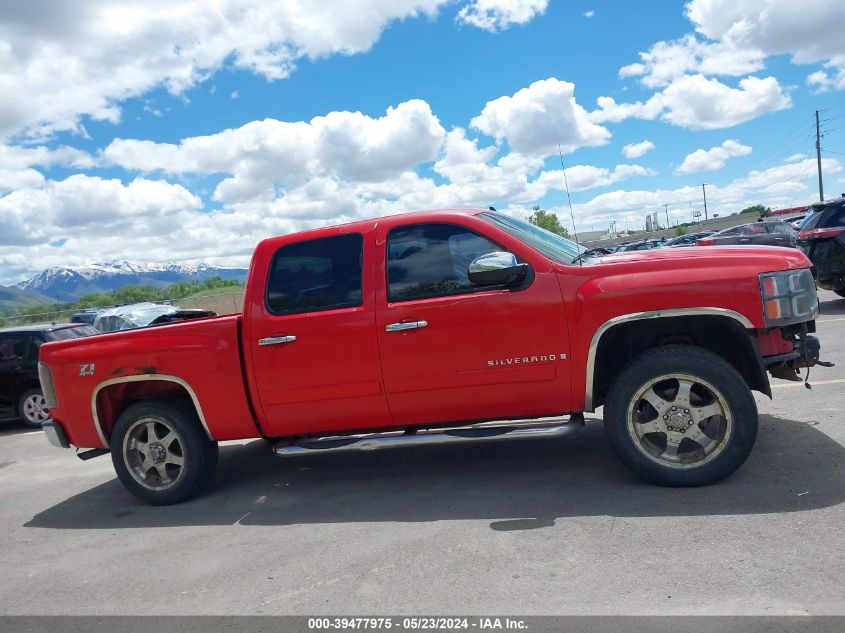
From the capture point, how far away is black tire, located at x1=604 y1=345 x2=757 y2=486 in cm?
427

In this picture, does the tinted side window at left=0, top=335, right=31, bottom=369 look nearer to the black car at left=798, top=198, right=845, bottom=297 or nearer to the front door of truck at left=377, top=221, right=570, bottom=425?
the front door of truck at left=377, top=221, right=570, bottom=425

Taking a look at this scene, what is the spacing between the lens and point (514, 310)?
4.57 m

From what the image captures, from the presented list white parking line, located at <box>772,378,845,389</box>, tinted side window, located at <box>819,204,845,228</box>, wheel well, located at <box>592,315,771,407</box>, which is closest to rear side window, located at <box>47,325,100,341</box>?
wheel well, located at <box>592,315,771,407</box>

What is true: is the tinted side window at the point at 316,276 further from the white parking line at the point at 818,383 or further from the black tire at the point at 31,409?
the black tire at the point at 31,409

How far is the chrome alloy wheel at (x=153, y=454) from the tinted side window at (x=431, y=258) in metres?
2.23

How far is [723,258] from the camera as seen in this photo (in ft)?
14.3

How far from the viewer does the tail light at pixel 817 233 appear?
11656mm

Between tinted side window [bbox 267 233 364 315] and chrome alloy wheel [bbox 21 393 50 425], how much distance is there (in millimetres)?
7647

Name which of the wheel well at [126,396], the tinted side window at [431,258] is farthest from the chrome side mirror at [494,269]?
the wheel well at [126,396]

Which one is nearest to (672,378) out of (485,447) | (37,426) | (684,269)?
(684,269)

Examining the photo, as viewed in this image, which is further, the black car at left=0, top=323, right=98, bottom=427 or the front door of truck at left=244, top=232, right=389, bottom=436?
the black car at left=0, top=323, right=98, bottom=427

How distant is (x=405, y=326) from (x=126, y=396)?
2.62 meters

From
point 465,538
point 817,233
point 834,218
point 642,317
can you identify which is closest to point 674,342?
point 642,317

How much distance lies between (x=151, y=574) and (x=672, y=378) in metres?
3.47
